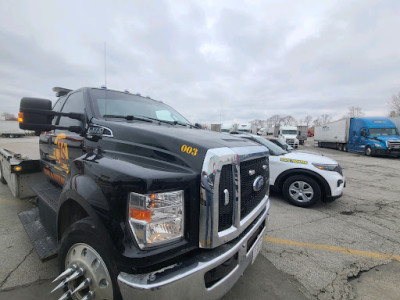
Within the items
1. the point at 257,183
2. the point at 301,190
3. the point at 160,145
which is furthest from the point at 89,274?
the point at 301,190

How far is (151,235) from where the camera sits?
142cm

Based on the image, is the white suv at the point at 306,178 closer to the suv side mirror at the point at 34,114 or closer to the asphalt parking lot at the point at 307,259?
the asphalt parking lot at the point at 307,259

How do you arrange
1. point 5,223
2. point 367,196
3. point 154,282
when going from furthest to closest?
point 367,196 → point 5,223 → point 154,282

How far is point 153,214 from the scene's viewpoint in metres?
1.42

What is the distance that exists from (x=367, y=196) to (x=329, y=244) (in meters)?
4.01

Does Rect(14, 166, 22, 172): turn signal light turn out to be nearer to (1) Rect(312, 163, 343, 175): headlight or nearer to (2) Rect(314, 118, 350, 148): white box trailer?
(1) Rect(312, 163, 343, 175): headlight

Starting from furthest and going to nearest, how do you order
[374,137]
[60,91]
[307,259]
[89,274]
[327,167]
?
1. [374,137]
2. [327,167]
3. [60,91]
4. [307,259]
5. [89,274]

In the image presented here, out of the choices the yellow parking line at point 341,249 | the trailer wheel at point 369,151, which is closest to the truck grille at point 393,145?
the trailer wheel at point 369,151

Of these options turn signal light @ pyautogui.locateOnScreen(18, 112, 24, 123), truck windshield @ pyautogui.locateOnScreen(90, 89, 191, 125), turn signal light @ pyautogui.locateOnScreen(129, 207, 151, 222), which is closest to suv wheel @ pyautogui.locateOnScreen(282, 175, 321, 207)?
truck windshield @ pyautogui.locateOnScreen(90, 89, 191, 125)

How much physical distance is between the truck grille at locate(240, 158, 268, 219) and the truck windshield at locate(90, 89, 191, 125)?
1.48 meters

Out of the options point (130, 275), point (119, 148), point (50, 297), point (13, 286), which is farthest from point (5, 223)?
point (130, 275)

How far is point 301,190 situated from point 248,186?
12.4 ft

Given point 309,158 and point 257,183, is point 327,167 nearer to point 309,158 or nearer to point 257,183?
point 309,158

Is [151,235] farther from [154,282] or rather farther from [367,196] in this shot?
[367,196]
